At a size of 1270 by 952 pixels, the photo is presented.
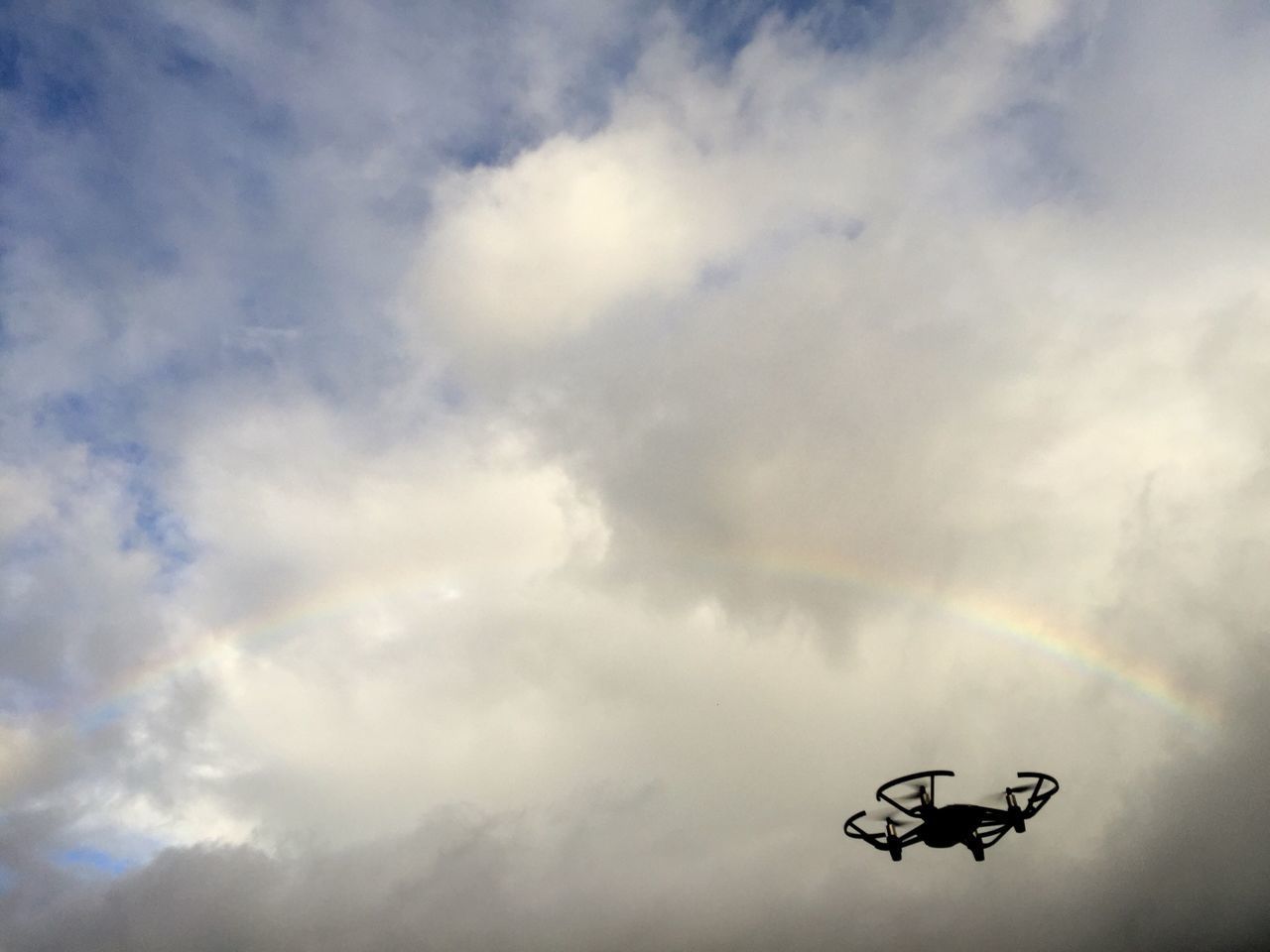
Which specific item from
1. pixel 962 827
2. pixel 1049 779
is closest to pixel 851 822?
pixel 962 827

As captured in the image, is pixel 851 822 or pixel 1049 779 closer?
pixel 1049 779

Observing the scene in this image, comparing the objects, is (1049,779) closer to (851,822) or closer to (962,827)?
(962,827)
